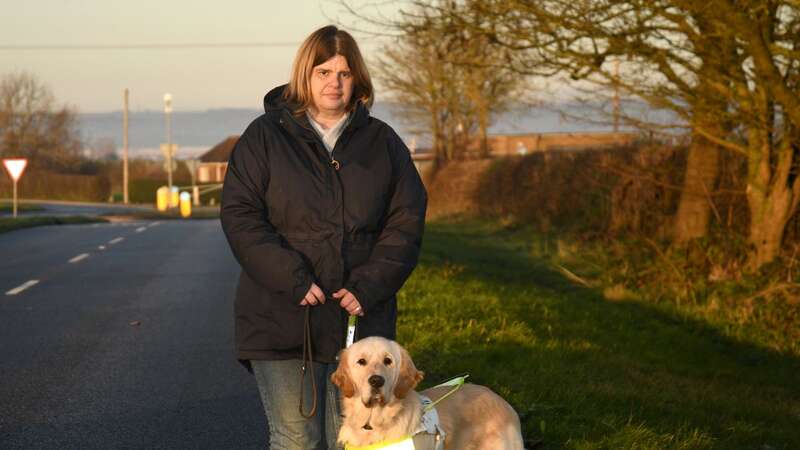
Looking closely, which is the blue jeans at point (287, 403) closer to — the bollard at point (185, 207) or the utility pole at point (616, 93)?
the utility pole at point (616, 93)

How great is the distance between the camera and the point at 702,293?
48.6ft

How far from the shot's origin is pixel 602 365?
9555 millimetres

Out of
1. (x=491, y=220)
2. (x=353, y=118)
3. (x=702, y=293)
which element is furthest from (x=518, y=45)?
(x=491, y=220)

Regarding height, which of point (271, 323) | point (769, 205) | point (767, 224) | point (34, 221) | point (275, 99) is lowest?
point (34, 221)

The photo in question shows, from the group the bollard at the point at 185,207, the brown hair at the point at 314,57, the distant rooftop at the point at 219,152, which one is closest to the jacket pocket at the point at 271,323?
the brown hair at the point at 314,57

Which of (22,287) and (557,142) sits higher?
(557,142)

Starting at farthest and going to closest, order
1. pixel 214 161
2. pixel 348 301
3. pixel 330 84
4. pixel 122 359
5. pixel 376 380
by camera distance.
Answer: pixel 214 161 → pixel 122 359 → pixel 330 84 → pixel 348 301 → pixel 376 380

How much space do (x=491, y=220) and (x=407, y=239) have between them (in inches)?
1059

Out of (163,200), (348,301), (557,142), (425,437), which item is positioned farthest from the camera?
(163,200)

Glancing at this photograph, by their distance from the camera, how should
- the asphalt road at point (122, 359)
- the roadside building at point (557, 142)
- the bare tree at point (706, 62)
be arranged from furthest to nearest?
the roadside building at point (557, 142) → the bare tree at point (706, 62) → the asphalt road at point (122, 359)

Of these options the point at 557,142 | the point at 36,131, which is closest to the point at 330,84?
the point at 557,142

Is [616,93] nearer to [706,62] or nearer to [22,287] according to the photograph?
[706,62]

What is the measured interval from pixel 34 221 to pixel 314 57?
29.7 meters

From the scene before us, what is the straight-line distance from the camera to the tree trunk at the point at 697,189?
1625 centimetres
